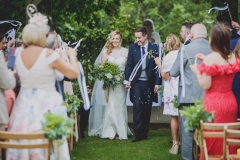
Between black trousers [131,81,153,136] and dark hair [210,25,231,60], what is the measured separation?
11.5 ft

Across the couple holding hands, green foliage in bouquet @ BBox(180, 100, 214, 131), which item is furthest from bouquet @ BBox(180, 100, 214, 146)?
the couple holding hands

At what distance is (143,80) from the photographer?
10492 millimetres

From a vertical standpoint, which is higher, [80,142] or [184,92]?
[184,92]

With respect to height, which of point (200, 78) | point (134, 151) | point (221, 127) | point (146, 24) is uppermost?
point (146, 24)

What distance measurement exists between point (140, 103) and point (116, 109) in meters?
0.56

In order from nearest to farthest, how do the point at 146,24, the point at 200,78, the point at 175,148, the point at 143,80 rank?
the point at 200,78 < the point at 175,148 < the point at 143,80 < the point at 146,24

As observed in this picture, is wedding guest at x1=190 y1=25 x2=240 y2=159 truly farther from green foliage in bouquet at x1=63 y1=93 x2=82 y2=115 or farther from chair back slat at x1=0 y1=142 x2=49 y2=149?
chair back slat at x1=0 y1=142 x2=49 y2=149

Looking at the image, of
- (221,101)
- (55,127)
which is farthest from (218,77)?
(55,127)

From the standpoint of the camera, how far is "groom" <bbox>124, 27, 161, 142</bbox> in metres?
10.5

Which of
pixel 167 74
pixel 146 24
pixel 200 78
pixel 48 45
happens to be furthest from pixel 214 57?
pixel 146 24

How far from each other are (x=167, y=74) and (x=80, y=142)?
6.61ft

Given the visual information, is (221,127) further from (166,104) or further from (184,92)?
(166,104)

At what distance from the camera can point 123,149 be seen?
32.7 feet

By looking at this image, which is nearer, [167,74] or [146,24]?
[167,74]
